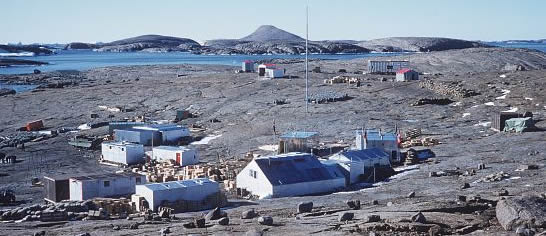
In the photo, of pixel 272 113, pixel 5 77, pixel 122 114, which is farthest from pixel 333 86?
pixel 5 77

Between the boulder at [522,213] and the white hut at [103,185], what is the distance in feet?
52.5

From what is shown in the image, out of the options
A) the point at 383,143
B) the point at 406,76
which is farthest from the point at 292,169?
the point at 406,76

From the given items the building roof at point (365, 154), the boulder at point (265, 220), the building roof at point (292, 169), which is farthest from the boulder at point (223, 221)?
the building roof at point (365, 154)

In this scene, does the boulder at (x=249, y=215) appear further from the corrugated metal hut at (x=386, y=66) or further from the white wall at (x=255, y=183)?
the corrugated metal hut at (x=386, y=66)

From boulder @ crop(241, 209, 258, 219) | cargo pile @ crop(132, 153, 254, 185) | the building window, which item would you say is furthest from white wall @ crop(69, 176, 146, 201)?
boulder @ crop(241, 209, 258, 219)

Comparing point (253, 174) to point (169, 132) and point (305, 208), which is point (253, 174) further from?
point (169, 132)

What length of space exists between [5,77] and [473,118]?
7971cm

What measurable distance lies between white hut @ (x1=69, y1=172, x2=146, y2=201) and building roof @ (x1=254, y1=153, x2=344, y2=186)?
5199 mm

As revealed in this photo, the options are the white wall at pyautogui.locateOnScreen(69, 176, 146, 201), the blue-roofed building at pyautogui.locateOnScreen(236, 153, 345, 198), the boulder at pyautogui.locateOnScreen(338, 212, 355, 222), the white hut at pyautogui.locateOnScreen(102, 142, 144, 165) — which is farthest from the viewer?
the white hut at pyautogui.locateOnScreen(102, 142, 144, 165)

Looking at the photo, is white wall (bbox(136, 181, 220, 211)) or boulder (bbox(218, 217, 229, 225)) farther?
white wall (bbox(136, 181, 220, 211))

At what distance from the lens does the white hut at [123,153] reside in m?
40.2

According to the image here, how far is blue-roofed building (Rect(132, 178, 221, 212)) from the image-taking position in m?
Answer: 26.7

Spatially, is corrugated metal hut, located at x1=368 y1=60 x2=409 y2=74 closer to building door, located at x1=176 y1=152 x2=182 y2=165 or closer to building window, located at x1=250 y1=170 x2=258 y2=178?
building door, located at x1=176 y1=152 x2=182 y2=165

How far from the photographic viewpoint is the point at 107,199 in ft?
92.3
